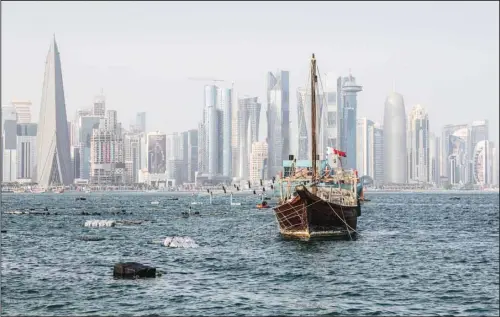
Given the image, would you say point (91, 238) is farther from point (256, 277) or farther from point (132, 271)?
point (256, 277)

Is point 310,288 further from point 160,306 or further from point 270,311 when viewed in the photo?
point 160,306

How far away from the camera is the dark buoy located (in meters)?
48.2

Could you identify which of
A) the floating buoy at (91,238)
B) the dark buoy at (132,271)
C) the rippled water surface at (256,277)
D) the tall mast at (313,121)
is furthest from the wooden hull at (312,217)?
the dark buoy at (132,271)

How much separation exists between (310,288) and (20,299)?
18346 millimetres

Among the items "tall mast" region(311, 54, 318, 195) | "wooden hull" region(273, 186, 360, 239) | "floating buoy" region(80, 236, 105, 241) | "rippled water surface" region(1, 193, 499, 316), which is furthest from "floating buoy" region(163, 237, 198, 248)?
"tall mast" region(311, 54, 318, 195)

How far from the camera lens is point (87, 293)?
42312mm

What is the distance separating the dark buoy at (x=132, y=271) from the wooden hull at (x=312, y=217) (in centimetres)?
2549

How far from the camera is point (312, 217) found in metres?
74.4

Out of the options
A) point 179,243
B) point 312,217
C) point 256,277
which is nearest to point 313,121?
point 312,217

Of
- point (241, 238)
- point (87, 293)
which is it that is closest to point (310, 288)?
point (87, 293)

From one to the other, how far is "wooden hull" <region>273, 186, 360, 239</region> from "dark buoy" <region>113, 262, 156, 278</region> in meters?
25.5

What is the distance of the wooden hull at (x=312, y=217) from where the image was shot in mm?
72562

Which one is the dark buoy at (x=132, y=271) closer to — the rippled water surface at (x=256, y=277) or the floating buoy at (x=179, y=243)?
the rippled water surface at (x=256, y=277)

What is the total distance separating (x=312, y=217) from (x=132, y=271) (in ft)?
99.6
